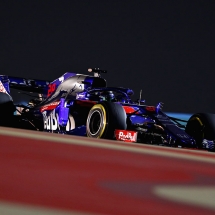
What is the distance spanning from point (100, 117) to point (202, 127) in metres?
1.10

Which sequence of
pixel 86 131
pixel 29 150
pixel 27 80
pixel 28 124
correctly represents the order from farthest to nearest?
pixel 27 80, pixel 28 124, pixel 86 131, pixel 29 150

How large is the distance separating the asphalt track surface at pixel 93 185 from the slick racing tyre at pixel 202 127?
8.82 feet

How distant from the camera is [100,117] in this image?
3.63 meters

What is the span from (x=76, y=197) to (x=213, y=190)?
1.37 ft

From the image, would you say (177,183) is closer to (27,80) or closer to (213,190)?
(213,190)

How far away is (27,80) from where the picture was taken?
5.25 metres

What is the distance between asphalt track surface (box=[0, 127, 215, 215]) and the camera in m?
0.71

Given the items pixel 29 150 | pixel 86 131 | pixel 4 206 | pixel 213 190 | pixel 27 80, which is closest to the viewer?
pixel 4 206

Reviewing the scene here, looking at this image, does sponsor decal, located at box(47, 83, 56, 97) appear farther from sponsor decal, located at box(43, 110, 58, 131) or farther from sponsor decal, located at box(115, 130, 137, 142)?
sponsor decal, located at box(115, 130, 137, 142)

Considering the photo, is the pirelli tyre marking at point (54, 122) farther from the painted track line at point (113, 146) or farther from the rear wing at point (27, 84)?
the painted track line at point (113, 146)

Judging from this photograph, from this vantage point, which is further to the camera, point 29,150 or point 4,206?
point 29,150

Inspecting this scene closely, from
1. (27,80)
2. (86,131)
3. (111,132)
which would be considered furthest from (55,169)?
(27,80)

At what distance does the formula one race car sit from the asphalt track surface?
6.97ft

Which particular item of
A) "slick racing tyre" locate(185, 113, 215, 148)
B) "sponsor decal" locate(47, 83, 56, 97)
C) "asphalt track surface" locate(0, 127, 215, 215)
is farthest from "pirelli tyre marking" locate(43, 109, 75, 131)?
"asphalt track surface" locate(0, 127, 215, 215)
